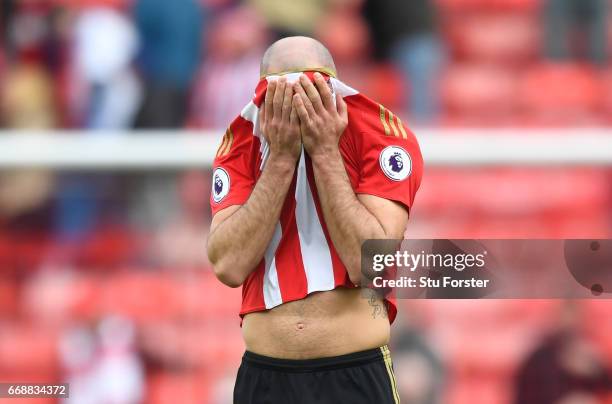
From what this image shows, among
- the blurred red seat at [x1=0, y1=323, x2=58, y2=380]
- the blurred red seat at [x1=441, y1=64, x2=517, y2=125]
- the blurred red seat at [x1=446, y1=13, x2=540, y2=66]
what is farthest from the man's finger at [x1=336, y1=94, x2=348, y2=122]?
the blurred red seat at [x1=446, y1=13, x2=540, y2=66]

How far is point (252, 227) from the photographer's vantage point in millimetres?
3342

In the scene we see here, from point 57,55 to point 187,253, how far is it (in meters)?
1.87

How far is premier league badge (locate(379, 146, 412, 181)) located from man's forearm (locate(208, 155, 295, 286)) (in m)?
0.24

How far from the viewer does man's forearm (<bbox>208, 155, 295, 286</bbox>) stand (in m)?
3.34

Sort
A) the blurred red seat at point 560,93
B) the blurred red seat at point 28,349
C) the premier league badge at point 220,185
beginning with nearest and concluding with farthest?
the premier league badge at point 220,185
the blurred red seat at point 28,349
the blurred red seat at point 560,93

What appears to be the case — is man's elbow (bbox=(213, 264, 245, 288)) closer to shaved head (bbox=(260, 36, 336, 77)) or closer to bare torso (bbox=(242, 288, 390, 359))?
bare torso (bbox=(242, 288, 390, 359))

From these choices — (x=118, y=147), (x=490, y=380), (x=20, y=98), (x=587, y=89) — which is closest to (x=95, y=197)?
(x=118, y=147)

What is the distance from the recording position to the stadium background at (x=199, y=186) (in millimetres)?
5871

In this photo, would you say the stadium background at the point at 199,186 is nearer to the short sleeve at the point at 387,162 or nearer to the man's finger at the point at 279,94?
the short sleeve at the point at 387,162

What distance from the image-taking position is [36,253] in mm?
6066

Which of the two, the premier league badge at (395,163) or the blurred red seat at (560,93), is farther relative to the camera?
the blurred red seat at (560,93)

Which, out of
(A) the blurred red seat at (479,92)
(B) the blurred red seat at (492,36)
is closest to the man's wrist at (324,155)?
(A) the blurred red seat at (479,92)

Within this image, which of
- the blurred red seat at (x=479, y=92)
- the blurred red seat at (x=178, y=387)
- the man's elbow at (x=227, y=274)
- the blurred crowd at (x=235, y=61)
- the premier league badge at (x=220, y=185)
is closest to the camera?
the man's elbow at (x=227, y=274)

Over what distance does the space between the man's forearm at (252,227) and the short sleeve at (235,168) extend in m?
0.10
